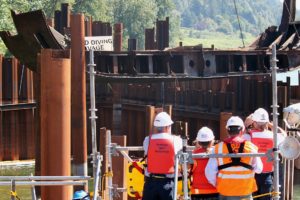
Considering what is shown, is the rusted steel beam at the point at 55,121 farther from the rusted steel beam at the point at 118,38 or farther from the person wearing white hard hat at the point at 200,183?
the rusted steel beam at the point at 118,38

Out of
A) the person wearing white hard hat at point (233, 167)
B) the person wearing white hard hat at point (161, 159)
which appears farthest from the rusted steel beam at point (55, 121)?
the person wearing white hard hat at point (233, 167)

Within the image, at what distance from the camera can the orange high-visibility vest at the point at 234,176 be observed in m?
9.61

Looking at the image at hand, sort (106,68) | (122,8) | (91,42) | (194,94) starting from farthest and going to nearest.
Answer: (122,8), (194,94), (91,42), (106,68)

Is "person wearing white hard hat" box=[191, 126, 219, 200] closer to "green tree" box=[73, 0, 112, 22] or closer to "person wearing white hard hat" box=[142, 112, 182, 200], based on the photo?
"person wearing white hard hat" box=[142, 112, 182, 200]

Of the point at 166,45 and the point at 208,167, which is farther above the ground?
the point at 166,45

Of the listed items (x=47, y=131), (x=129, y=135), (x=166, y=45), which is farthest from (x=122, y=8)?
(x=47, y=131)

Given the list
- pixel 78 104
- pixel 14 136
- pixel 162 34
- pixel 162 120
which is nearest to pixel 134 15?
pixel 162 34

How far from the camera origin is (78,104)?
20203 millimetres

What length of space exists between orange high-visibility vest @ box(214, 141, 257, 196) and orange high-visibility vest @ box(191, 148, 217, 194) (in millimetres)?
552

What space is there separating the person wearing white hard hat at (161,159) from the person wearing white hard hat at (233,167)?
2.78 ft

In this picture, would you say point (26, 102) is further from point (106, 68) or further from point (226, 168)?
point (226, 168)

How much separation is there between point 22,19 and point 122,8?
9117 centimetres

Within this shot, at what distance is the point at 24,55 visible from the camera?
21031 millimetres

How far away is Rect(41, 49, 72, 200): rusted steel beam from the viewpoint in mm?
12766
